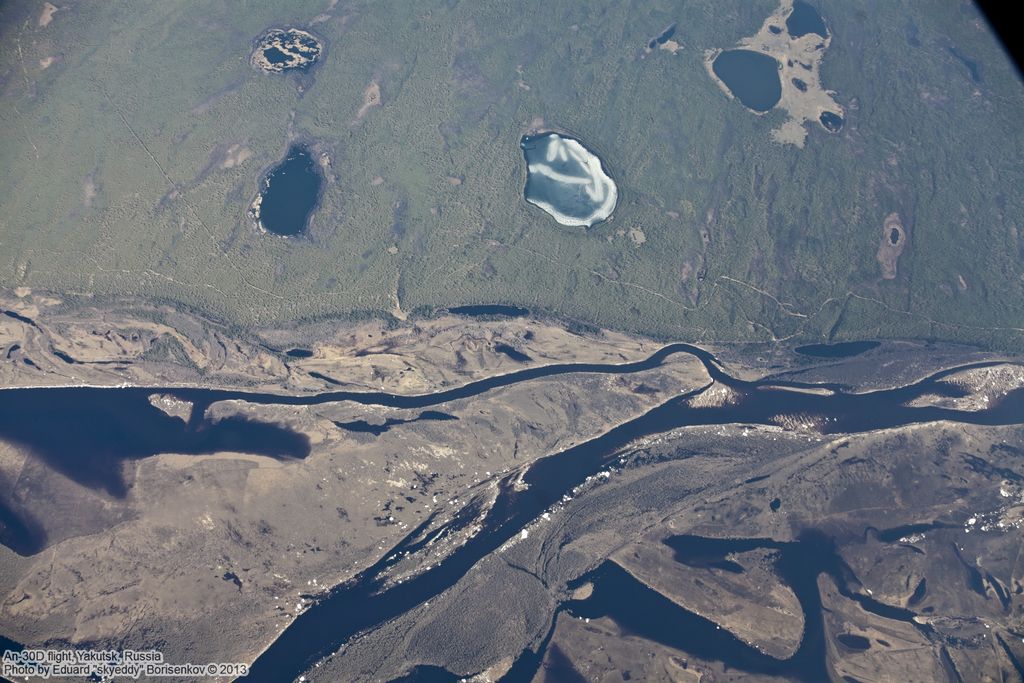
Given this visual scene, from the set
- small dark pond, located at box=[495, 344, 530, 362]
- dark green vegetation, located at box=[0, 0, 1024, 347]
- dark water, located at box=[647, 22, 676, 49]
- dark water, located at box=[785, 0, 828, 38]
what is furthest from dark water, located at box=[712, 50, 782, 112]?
small dark pond, located at box=[495, 344, 530, 362]

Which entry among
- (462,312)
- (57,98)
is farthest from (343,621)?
(57,98)

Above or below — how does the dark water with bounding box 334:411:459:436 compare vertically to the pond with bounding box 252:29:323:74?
below

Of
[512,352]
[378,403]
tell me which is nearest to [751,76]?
[512,352]

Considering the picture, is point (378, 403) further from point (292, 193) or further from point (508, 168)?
point (508, 168)

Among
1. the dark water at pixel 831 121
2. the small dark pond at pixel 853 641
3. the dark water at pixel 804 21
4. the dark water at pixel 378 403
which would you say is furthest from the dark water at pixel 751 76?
the small dark pond at pixel 853 641

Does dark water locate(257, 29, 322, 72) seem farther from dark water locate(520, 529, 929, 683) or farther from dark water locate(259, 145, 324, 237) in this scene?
dark water locate(520, 529, 929, 683)

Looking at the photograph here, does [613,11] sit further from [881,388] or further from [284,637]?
[284,637]
